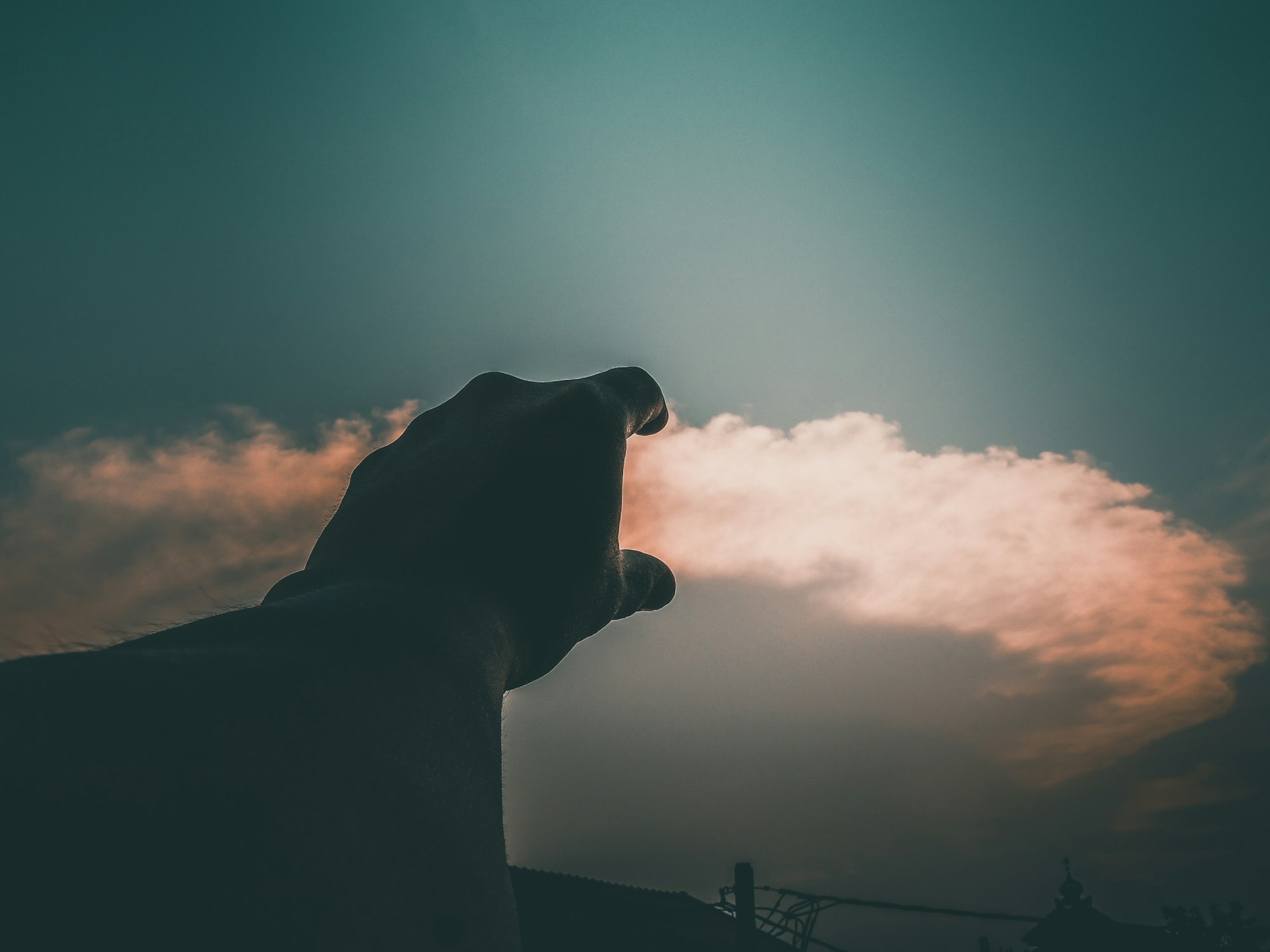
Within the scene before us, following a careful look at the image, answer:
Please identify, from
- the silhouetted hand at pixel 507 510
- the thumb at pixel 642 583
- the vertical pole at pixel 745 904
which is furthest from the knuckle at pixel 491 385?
the vertical pole at pixel 745 904

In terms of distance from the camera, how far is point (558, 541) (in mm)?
1289

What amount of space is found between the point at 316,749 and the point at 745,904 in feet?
25.2

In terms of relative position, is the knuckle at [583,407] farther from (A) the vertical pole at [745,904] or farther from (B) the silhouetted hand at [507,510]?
(A) the vertical pole at [745,904]

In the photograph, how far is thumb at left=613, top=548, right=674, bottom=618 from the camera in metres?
1.68

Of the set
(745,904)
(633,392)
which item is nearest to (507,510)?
(633,392)

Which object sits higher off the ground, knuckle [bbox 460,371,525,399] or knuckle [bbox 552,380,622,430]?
knuckle [bbox 460,371,525,399]

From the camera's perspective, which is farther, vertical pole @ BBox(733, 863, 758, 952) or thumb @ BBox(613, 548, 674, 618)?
vertical pole @ BBox(733, 863, 758, 952)

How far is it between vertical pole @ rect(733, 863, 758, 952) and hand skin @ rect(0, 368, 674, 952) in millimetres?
7089

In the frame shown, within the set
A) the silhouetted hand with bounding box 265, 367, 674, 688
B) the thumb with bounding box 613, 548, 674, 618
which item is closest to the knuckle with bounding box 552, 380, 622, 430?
the silhouetted hand with bounding box 265, 367, 674, 688

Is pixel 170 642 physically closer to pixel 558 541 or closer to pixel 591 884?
pixel 558 541

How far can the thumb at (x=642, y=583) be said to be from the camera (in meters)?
1.68

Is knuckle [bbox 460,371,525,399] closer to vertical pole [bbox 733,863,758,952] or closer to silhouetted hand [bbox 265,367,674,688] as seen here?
silhouetted hand [bbox 265,367,674,688]

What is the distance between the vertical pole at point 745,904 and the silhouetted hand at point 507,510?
6855mm

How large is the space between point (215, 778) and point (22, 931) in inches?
5.6
